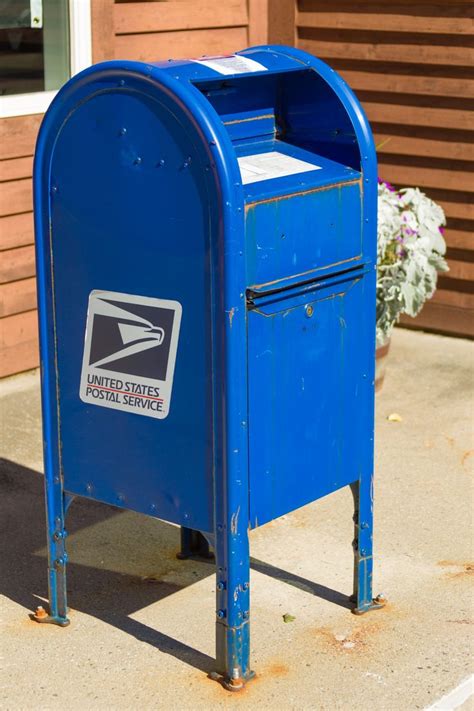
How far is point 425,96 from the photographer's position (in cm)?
730

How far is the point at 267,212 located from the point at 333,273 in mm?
377

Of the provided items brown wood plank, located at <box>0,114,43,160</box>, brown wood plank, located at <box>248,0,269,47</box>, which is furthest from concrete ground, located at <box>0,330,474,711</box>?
brown wood plank, located at <box>248,0,269,47</box>

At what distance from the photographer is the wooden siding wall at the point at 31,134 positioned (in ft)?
20.8

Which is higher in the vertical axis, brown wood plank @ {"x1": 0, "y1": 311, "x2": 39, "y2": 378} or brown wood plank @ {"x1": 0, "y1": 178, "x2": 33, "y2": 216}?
brown wood plank @ {"x1": 0, "y1": 178, "x2": 33, "y2": 216}

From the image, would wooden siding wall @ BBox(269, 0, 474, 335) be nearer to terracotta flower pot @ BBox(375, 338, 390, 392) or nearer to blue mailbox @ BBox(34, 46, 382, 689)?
terracotta flower pot @ BBox(375, 338, 390, 392)

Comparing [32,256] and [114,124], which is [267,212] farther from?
[32,256]

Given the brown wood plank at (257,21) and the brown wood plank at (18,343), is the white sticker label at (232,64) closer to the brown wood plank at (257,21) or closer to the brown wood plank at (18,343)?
the brown wood plank at (18,343)

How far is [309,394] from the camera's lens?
3873 mm

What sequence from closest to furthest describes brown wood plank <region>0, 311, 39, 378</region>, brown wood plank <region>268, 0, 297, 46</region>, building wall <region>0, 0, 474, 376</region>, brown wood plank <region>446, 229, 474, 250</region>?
brown wood plank <region>0, 311, 39, 378</region>, building wall <region>0, 0, 474, 376</region>, brown wood plank <region>446, 229, 474, 250</region>, brown wood plank <region>268, 0, 297, 46</region>

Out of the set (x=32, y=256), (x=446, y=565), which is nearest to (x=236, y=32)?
(x=32, y=256)

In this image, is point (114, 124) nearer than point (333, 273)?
Yes

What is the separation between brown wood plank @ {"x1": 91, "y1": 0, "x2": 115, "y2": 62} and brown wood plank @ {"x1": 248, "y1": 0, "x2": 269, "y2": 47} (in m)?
1.12

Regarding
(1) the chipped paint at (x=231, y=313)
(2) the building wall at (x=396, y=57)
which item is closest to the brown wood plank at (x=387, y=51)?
(2) the building wall at (x=396, y=57)

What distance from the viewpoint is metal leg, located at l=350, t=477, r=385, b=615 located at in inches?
163
